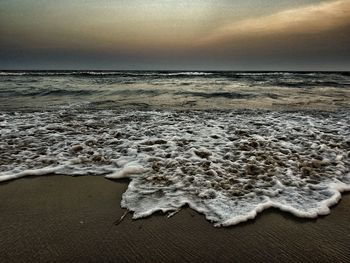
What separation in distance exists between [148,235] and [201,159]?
181 centimetres

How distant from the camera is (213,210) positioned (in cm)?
261

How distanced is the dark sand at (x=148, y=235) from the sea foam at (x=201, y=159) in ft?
0.46

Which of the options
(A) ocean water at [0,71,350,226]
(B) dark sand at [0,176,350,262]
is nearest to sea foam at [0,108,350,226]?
(A) ocean water at [0,71,350,226]

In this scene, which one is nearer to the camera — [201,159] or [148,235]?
[148,235]

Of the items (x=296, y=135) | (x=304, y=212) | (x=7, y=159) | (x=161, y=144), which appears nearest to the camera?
(x=304, y=212)

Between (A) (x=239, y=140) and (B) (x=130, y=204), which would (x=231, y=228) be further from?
(A) (x=239, y=140)

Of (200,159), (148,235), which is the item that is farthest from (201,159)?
(148,235)

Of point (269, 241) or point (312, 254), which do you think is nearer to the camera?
point (312, 254)

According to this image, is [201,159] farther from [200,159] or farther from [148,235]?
[148,235]

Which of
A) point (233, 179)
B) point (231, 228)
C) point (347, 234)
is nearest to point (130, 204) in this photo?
point (231, 228)

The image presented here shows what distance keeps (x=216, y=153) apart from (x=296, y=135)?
194 cm

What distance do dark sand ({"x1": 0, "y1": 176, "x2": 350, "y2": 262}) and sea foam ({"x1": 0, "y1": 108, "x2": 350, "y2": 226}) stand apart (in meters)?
0.14

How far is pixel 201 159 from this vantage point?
389 cm

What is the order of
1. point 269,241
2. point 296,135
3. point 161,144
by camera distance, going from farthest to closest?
point 296,135 < point 161,144 < point 269,241
